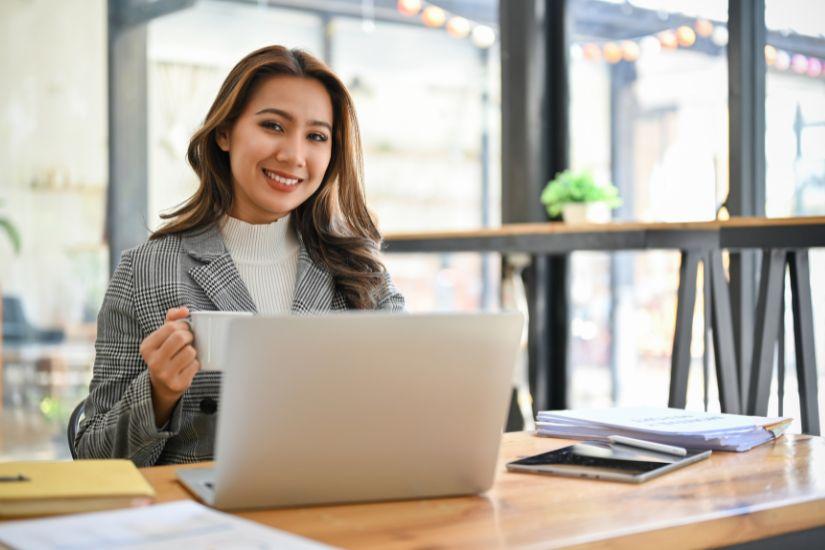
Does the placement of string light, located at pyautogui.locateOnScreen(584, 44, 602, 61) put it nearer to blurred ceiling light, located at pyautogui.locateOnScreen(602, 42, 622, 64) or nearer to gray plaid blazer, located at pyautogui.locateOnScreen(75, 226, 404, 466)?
blurred ceiling light, located at pyautogui.locateOnScreen(602, 42, 622, 64)

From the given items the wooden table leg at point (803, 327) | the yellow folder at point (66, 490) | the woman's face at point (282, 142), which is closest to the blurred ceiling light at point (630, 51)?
the wooden table leg at point (803, 327)

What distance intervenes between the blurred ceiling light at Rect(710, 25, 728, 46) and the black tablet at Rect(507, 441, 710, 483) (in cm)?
217

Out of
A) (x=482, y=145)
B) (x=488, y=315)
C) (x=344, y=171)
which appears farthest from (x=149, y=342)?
(x=482, y=145)

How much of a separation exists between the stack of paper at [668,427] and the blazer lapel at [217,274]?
1.94 feet

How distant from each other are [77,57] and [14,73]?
0.29 meters

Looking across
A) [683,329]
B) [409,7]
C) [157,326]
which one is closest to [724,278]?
[683,329]

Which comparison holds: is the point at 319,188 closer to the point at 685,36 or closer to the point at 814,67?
the point at 814,67

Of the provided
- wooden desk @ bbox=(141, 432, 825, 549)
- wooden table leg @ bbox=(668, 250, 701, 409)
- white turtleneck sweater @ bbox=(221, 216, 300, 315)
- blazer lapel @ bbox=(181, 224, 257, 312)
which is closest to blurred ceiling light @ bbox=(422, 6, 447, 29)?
wooden table leg @ bbox=(668, 250, 701, 409)

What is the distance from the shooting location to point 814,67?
3.06 m

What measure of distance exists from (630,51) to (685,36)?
0.92 ft

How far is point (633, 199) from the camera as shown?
3.77 meters

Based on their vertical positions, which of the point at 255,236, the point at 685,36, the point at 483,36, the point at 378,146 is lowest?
the point at 255,236

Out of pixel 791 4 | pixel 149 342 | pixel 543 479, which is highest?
pixel 791 4

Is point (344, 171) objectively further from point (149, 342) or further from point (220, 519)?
point (220, 519)
